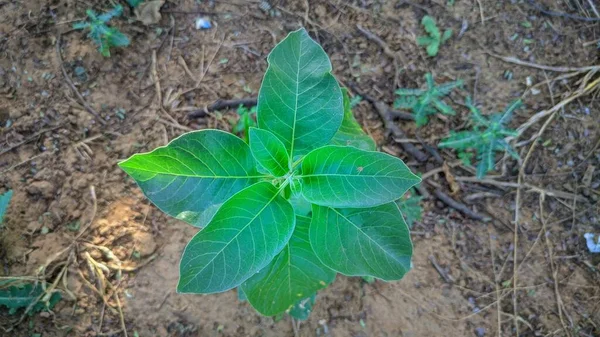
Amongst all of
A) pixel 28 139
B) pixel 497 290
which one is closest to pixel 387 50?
pixel 497 290

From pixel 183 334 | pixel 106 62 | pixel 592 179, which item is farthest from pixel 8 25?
pixel 592 179

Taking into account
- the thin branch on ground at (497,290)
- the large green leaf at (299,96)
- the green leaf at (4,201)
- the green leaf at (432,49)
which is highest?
the large green leaf at (299,96)

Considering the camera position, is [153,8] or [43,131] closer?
[43,131]

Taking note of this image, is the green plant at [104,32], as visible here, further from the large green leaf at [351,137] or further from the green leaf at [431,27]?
the green leaf at [431,27]

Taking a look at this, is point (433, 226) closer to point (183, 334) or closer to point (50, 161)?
point (183, 334)

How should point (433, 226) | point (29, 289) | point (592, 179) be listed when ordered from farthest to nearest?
point (592, 179)
point (433, 226)
point (29, 289)

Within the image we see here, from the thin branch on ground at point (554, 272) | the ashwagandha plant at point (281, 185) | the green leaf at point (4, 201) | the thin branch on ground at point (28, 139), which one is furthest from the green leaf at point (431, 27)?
the green leaf at point (4, 201)
